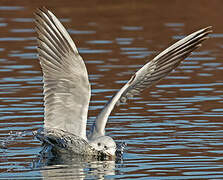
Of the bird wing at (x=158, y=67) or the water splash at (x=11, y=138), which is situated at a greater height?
the bird wing at (x=158, y=67)

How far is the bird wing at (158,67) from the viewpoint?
1222 cm

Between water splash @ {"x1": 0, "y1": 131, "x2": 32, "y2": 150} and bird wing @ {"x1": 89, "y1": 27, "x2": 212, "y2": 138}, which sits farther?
water splash @ {"x1": 0, "y1": 131, "x2": 32, "y2": 150}

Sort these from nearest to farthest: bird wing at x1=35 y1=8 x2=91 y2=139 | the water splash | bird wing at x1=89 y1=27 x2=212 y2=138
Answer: bird wing at x1=35 y1=8 x2=91 y2=139, bird wing at x1=89 y1=27 x2=212 y2=138, the water splash

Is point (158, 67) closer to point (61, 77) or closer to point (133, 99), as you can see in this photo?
point (61, 77)

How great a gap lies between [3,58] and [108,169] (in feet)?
26.7

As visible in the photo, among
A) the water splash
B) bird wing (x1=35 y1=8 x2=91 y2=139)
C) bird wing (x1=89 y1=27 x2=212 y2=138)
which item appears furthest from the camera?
the water splash

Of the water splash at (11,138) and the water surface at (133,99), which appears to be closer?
the water surface at (133,99)

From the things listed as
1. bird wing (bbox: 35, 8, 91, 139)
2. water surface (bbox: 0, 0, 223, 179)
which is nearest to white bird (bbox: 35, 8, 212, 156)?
bird wing (bbox: 35, 8, 91, 139)

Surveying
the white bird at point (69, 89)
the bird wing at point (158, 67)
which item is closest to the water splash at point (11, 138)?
the white bird at point (69, 89)

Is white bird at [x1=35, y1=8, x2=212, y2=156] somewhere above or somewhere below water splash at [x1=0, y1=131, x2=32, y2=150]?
above

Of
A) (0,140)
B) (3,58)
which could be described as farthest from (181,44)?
(3,58)

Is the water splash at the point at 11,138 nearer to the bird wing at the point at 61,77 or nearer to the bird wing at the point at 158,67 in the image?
the bird wing at the point at 61,77

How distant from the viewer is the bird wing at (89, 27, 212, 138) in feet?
40.1

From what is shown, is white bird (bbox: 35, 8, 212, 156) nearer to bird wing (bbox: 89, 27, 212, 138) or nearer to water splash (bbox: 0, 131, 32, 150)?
bird wing (bbox: 89, 27, 212, 138)
